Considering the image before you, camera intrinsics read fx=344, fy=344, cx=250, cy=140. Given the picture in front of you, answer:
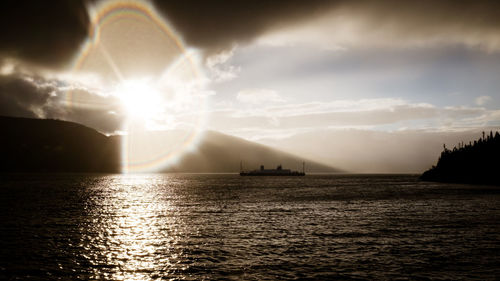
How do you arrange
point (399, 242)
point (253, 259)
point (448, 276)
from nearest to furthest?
1. point (448, 276)
2. point (253, 259)
3. point (399, 242)

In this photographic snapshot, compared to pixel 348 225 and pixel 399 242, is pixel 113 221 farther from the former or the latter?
pixel 399 242

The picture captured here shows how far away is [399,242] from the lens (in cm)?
3891

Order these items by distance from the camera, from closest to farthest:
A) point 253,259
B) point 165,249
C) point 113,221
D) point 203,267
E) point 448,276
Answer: point 448,276 → point 203,267 → point 253,259 → point 165,249 → point 113,221

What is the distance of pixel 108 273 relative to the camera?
27.2 m

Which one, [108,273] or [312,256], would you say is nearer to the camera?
[108,273]

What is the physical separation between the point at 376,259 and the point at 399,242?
9.54m

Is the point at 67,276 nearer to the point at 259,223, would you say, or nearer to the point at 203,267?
the point at 203,267

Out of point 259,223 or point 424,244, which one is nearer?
point 424,244

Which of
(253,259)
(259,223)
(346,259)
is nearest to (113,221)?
(259,223)

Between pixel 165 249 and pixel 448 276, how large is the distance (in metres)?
25.9

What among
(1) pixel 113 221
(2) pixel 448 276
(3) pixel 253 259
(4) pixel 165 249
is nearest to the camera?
(2) pixel 448 276

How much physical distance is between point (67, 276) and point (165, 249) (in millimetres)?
10852

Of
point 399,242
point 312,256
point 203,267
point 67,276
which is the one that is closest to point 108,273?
point 67,276

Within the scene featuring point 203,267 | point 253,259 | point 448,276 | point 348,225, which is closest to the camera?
point 448,276
